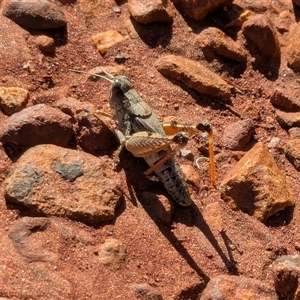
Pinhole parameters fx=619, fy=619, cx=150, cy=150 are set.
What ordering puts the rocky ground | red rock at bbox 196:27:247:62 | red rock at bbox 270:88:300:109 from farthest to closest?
1. red rock at bbox 196:27:247:62
2. red rock at bbox 270:88:300:109
3. the rocky ground

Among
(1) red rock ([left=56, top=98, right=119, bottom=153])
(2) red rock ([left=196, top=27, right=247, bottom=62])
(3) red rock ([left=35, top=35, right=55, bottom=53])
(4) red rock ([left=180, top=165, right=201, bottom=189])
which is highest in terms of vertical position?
(2) red rock ([left=196, top=27, right=247, bottom=62])

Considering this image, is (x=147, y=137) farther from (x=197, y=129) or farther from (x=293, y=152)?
(x=293, y=152)

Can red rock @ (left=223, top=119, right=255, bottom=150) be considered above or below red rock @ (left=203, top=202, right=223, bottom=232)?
above

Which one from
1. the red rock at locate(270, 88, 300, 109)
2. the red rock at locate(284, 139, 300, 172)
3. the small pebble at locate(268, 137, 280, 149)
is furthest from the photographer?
the red rock at locate(270, 88, 300, 109)

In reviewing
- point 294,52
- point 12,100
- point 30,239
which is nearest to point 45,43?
point 12,100

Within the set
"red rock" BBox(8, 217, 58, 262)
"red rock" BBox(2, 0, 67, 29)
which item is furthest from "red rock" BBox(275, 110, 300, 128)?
"red rock" BBox(8, 217, 58, 262)

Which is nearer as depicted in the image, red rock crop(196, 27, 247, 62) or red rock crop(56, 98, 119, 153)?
red rock crop(56, 98, 119, 153)

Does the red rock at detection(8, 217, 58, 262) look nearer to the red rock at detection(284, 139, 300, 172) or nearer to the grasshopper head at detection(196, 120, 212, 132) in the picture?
the grasshopper head at detection(196, 120, 212, 132)
